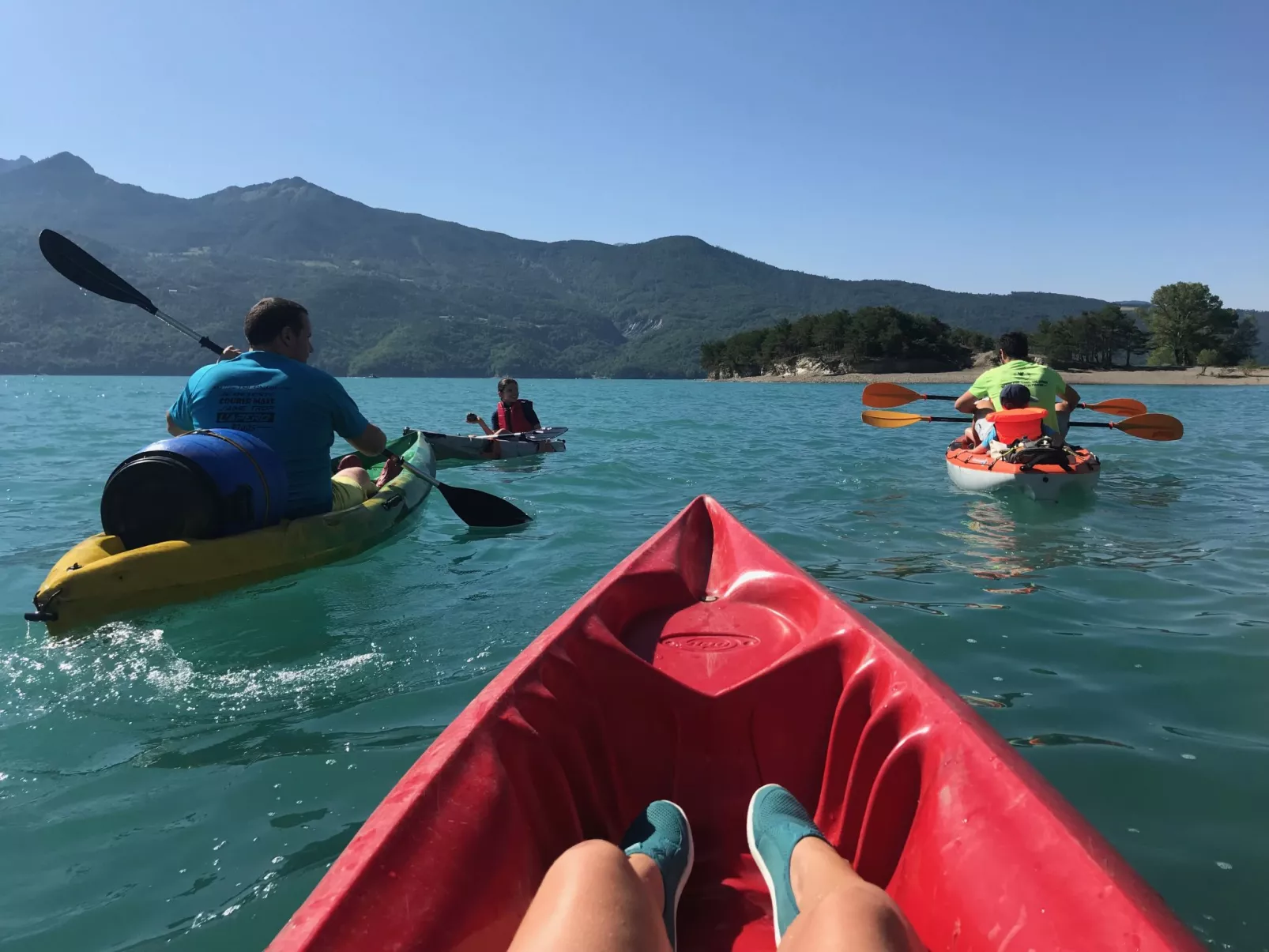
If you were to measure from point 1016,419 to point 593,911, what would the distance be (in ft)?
27.2

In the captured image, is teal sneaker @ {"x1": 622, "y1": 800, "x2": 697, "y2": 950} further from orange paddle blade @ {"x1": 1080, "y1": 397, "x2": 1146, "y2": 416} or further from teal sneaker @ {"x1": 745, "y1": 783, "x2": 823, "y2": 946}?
orange paddle blade @ {"x1": 1080, "y1": 397, "x2": 1146, "y2": 416}

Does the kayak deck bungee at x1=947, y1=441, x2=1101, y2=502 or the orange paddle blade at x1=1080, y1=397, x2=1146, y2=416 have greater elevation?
the orange paddle blade at x1=1080, y1=397, x2=1146, y2=416

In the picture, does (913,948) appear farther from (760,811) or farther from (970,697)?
(970,697)

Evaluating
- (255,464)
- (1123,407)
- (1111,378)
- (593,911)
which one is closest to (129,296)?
(255,464)

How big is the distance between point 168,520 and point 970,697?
4.50m

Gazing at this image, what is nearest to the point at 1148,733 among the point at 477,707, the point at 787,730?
the point at 787,730

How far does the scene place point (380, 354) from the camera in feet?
624

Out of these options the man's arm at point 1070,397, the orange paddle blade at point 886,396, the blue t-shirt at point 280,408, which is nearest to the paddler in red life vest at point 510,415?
the orange paddle blade at point 886,396

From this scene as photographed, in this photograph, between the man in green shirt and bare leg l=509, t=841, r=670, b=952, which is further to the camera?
the man in green shirt

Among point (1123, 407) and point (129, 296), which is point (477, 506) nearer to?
point (129, 296)

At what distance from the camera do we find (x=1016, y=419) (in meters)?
8.44

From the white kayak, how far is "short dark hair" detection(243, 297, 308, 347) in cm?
A: 618

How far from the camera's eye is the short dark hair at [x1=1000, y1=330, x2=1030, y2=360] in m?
9.32

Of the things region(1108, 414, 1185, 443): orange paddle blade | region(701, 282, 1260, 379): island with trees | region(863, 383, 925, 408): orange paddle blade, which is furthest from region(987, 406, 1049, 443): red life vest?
region(701, 282, 1260, 379): island with trees
